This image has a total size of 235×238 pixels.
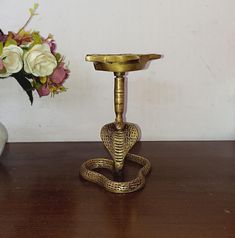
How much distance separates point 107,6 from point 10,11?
28 cm

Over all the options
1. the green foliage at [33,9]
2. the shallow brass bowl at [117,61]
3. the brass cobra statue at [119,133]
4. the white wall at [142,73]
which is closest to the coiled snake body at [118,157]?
the brass cobra statue at [119,133]

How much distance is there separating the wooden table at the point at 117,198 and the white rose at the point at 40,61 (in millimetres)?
Result: 242

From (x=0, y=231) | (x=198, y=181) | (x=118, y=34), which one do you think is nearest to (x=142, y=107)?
(x=118, y=34)

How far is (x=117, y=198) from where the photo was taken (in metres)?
0.66

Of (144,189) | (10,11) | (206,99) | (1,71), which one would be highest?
(10,11)

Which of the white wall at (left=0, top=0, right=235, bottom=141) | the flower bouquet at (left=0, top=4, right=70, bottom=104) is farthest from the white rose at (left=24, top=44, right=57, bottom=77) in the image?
the white wall at (left=0, top=0, right=235, bottom=141)

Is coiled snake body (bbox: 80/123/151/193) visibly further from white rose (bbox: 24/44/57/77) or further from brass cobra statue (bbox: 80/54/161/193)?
white rose (bbox: 24/44/57/77)

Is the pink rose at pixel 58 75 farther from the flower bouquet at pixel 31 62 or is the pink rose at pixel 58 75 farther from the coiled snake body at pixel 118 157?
the coiled snake body at pixel 118 157

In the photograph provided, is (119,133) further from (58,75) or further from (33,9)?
(33,9)

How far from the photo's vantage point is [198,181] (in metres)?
0.72

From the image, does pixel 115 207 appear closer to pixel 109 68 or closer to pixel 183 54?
pixel 109 68

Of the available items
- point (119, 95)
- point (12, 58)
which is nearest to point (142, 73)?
point (119, 95)

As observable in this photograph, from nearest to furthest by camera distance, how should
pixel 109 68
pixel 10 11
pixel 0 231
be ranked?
pixel 0 231
pixel 109 68
pixel 10 11

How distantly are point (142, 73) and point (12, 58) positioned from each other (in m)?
0.41
